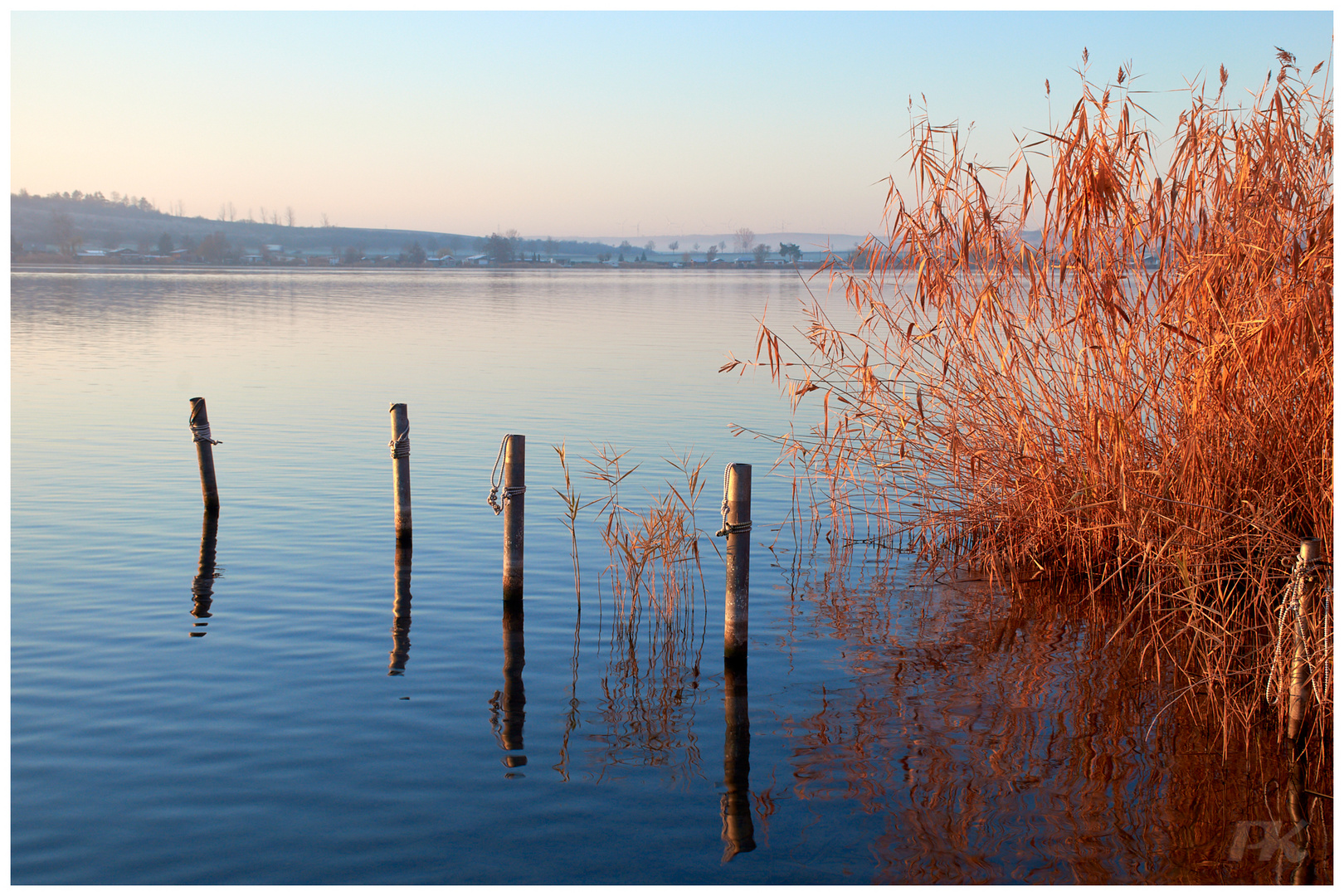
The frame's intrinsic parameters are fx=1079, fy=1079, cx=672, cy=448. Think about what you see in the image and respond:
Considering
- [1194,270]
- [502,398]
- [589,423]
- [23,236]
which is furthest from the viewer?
[23,236]

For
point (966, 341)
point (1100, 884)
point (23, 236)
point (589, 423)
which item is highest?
point (23, 236)

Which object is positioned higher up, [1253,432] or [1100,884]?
[1253,432]

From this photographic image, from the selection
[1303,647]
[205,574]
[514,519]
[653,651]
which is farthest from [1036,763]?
[205,574]

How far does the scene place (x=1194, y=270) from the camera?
27.7 feet

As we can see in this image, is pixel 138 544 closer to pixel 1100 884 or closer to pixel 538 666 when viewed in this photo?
pixel 538 666

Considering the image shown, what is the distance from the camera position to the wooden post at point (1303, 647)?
635 cm

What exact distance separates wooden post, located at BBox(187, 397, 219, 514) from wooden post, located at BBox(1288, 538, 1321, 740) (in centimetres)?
1215

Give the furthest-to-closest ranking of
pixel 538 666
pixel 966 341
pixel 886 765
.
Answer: pixel 966 341 → pixel 538 666 → pixel 886 765

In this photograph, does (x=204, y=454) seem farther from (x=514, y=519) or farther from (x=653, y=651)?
(x=653, y=651)

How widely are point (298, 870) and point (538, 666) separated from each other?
332cm

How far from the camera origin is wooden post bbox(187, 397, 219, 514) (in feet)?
45.3

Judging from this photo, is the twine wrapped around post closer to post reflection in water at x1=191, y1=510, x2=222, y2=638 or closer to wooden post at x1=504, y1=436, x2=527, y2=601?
wooden post at x1=504, y1=436, x2=527, y2=601

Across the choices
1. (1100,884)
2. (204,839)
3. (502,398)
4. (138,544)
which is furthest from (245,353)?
(1100,884)

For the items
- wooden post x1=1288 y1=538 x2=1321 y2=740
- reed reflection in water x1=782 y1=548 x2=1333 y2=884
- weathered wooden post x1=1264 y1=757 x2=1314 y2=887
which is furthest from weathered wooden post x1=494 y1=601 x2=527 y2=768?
wooden post x1=1288 y1=538 x2=1321 y2=740
